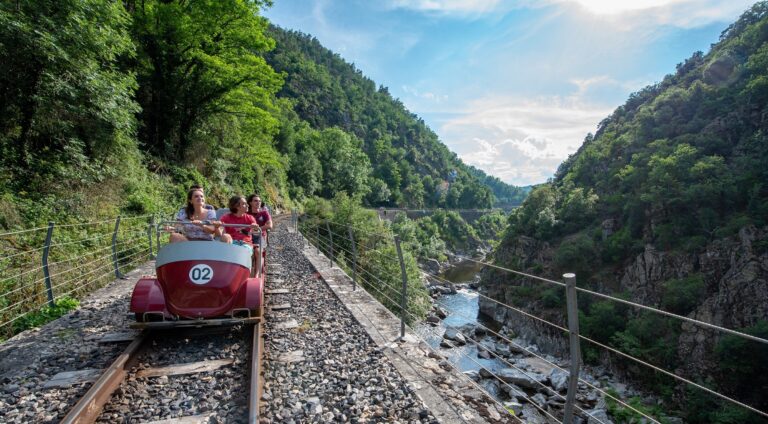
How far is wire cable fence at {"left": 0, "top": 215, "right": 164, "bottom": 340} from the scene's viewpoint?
509 cm

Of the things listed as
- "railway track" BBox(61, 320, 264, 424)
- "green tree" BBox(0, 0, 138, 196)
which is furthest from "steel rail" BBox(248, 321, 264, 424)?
"green tree" BBox(0, 0, 138, 196)

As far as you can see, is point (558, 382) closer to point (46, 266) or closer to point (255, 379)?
point (255, 379)

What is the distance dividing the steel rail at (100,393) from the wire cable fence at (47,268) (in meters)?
2.01

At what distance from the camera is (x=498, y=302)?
136 inches

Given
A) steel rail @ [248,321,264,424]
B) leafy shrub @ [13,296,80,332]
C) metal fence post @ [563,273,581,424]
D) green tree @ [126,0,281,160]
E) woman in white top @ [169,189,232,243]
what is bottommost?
steel rail @ [248,321,264,424]

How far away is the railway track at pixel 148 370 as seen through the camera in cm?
291

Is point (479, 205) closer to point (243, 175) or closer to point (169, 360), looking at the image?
point (243, 175)

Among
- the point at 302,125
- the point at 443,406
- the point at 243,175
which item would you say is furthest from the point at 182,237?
the point at 302,125

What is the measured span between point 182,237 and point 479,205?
417ft

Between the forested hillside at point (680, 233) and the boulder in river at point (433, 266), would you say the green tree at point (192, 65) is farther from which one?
the boulder in river at point (433, 266)

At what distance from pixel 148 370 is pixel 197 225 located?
185cm

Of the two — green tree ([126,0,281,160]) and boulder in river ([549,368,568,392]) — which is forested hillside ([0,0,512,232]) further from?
boulder in river ([549,368,568,392])

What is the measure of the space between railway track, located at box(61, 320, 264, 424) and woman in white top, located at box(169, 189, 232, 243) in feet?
3.92

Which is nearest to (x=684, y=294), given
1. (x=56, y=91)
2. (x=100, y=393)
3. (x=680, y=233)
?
(x=680, y=233)
